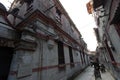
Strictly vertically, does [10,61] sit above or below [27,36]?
below

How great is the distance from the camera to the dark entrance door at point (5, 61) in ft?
10.9

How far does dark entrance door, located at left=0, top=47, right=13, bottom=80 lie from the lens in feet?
10.9

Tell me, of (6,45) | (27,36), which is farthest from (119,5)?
(6,45)

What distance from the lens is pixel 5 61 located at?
11.5 ft

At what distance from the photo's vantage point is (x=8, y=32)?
3828 mm

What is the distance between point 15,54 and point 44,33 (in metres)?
2.24

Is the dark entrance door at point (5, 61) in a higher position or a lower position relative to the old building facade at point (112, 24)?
lower

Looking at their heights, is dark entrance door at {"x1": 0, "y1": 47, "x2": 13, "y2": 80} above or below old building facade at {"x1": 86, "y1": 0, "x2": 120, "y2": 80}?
below

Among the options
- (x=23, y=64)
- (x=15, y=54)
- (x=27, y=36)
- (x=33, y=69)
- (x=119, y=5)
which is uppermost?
(x=119, y=5)

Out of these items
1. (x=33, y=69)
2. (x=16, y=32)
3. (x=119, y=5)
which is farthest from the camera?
(x=16, y=32)

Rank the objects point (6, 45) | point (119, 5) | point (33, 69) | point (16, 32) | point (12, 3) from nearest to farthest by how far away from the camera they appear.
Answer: point (119, 5)
point (6, 45)
point (33, 69)
point (16, 32)
point (12, 3)

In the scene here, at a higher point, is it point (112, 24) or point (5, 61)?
point (112, 24)

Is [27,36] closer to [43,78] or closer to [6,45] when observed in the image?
[6,45]

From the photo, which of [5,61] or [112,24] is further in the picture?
[112,24]
